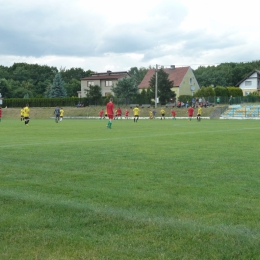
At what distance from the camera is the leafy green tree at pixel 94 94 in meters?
80.3

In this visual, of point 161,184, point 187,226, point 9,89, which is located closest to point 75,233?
point 187,226

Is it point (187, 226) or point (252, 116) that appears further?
point (252, 116)

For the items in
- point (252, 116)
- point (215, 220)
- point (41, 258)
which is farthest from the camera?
point (252, 116)

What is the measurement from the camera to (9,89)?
10862 cm

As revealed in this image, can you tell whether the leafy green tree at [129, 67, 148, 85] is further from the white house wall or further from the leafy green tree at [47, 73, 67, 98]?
the leafy green tree at [47, 73, 67, 98]

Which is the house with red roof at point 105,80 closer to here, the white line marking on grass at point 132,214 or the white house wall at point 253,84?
the white house wall at point 253,84

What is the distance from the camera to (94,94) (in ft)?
264

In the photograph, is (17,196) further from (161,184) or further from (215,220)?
(215,220)

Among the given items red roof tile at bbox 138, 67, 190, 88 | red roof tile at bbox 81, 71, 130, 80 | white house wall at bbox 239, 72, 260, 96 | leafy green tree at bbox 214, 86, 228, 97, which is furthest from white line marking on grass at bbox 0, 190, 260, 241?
red roof tile at bbox 81, 71, 130, 80

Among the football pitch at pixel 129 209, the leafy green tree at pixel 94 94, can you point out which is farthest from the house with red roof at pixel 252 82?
the football pitch at pixel 129 209

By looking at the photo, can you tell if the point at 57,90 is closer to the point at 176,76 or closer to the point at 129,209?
the point at 176,76

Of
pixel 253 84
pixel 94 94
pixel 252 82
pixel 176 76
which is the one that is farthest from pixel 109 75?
pixel 253 84

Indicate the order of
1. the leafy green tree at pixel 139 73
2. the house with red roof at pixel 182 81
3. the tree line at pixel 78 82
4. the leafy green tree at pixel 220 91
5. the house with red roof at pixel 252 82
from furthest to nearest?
the leafy green tree at pixel 139 73 < the house with red roof at pixel 252 82 < the house with red roof at pixel 182 81 < the leafy green tree at pixel 220 91 < the tree line at pixel 78 82

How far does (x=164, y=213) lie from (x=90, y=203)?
1175 mm
